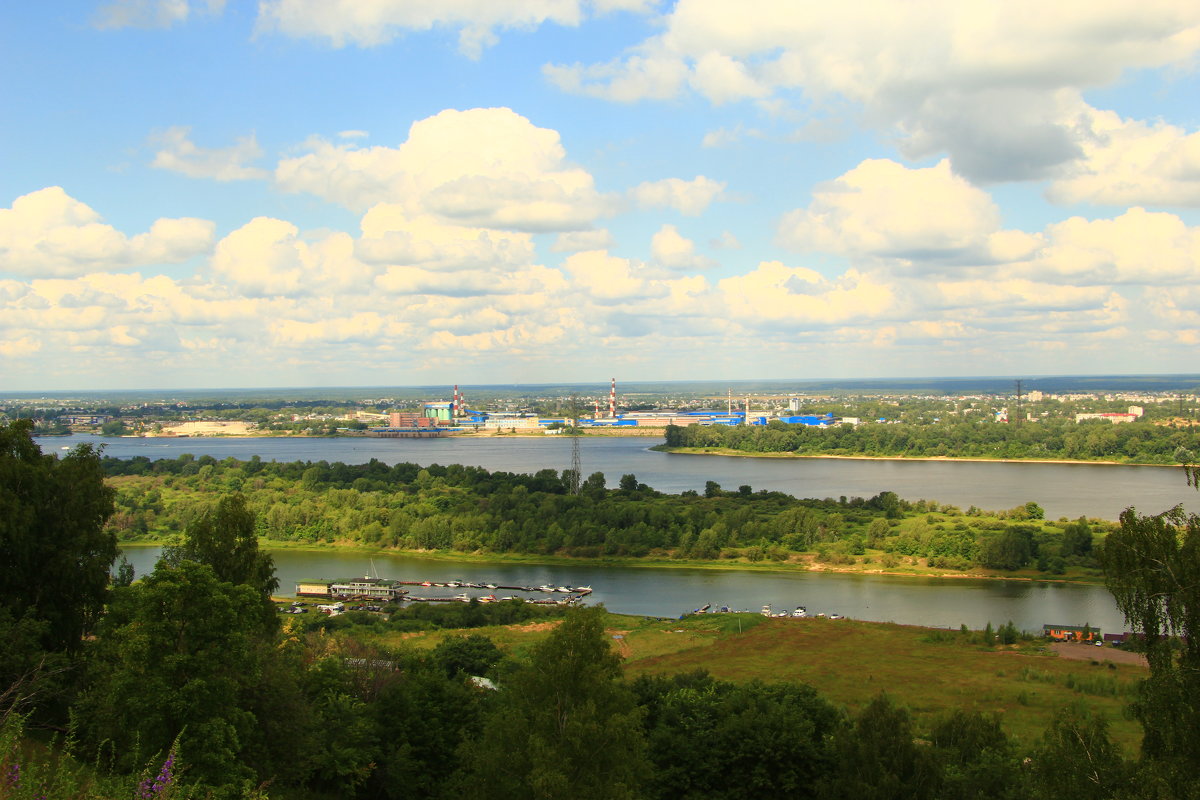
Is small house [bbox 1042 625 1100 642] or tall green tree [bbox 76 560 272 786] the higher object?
tall green tree [bbox 76 560 272 786]

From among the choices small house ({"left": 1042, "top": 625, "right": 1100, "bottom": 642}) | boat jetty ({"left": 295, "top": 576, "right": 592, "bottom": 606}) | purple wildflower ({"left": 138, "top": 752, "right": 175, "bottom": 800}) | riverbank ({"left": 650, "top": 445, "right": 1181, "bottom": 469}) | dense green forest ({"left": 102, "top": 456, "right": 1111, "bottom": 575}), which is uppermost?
purple wildflower ({"left": 138, "top": 752, "right": 175, "bottom": 800})

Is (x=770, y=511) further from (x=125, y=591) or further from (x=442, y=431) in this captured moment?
(x=442, y=431)

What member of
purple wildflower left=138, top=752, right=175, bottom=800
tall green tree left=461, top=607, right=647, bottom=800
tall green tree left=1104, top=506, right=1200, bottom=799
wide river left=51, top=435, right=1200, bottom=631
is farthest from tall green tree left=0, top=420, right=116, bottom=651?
wide river left=51, top=435, right=1200, bottom=631

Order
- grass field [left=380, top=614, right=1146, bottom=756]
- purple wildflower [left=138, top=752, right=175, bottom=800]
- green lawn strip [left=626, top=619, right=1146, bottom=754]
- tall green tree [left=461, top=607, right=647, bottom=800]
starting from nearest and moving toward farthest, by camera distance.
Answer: purple wildflower [left=138, top=752, right=175, bottom=800] < tall green tree [left=461, top=607, right=647, bottom=800] < green lawn strip [left=626, top=619, right=1146, bottom=754] < grass field [left=380, top=614, right=1146, bottom=756]

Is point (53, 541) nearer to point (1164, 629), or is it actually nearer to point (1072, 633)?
point (1164, 629)

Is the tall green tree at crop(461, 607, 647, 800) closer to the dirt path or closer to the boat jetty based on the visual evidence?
the dirt path

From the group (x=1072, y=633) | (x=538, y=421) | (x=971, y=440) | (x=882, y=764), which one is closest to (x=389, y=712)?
(x=882, y=764)
